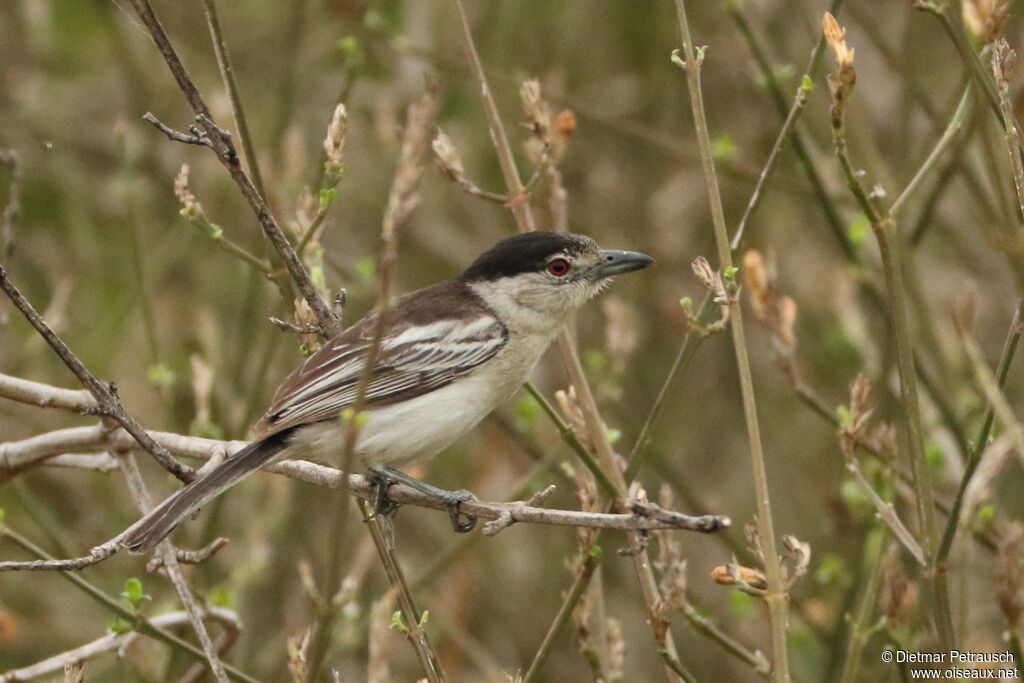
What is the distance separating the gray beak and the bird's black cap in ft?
0.22

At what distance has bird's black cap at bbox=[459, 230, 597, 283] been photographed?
5.12 m

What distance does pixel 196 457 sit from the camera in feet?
14.2

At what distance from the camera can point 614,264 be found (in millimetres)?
5352

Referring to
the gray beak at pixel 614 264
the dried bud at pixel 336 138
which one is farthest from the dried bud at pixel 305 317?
the gray beak at pixel 614 264

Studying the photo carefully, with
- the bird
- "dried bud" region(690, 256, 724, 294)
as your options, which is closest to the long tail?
the bird

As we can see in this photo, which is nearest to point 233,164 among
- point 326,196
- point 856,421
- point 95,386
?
point 326,196

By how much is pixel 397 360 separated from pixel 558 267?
80 centimetres

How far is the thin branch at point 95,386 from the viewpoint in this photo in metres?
3.49

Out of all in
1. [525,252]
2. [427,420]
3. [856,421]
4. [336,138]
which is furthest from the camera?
[525,252]

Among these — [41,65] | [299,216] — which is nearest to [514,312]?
[299,216]

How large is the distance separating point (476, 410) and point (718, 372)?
3.78 metres

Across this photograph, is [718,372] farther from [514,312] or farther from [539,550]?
[514,312]

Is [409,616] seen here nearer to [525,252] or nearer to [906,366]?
[906,366]

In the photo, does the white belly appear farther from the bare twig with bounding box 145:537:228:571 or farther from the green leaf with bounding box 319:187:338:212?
the green leaf with bounding box 319:187:338:212
